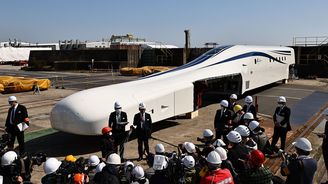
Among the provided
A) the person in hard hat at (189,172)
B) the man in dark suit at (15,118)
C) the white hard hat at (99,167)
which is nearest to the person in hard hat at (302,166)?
the person in hard hat at (189,172)

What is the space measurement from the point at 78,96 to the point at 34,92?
1477 cm

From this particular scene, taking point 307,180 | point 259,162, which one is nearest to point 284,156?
point 307,180

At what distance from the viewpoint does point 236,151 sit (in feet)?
21.1

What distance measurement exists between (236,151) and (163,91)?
6.99 meters

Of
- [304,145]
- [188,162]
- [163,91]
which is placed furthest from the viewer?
[163,91]

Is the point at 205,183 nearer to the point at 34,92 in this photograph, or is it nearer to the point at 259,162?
the point at 259,162

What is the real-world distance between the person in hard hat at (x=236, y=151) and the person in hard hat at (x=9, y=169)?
3.84 meters

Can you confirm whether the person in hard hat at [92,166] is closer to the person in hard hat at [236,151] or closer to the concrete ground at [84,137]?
the person in hard hat at [236,151]

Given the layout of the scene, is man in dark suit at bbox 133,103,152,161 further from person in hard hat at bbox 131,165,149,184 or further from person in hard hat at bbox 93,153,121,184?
person in hard hat at bbox 93,153,121,184

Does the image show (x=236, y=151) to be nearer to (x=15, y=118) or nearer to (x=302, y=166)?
(x=302, y=166)

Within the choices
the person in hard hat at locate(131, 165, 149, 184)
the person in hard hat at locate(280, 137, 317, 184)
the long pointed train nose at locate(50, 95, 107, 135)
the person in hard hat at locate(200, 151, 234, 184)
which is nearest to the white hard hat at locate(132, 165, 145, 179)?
the person in hard hat at locate(131, 165, 149, 184)

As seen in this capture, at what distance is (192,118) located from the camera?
15930mm

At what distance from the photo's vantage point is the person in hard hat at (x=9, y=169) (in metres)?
5.77

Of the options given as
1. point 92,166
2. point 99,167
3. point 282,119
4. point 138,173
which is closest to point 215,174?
point 138,173
